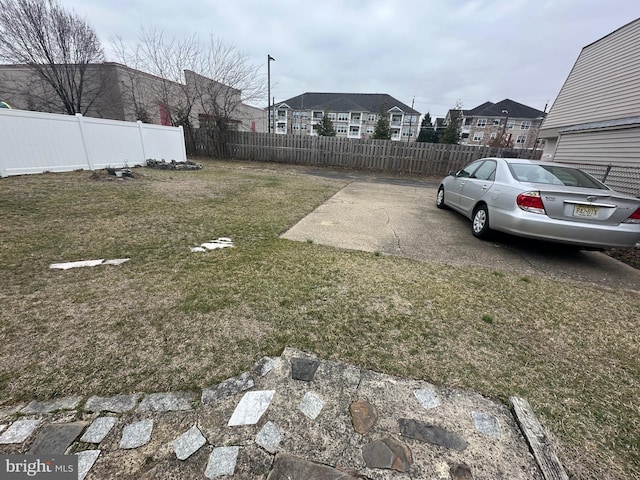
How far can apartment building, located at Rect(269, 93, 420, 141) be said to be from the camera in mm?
46094

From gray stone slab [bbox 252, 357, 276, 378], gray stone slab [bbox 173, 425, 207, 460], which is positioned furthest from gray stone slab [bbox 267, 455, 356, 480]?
gray stone slab [bbox 252, 357, 276, 378]

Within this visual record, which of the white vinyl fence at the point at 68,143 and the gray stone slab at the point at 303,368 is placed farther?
the white vinyl fence at the point at 68,143

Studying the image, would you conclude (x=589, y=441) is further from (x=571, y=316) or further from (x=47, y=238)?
(x=47, y=238)

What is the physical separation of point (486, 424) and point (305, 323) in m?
1.24

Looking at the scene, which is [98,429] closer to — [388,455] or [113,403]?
[113,403]

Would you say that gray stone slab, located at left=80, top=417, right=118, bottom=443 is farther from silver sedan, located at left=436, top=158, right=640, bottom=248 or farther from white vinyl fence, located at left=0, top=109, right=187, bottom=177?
white vinyl fence, located at left=0, top=109, right=187, bottom=177

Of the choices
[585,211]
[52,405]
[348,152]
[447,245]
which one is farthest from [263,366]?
[348,152]

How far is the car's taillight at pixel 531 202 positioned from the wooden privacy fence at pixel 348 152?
11.4 meters

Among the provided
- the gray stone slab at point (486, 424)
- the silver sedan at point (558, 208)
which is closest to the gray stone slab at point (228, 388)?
the gray stone slab at point (486, 424)

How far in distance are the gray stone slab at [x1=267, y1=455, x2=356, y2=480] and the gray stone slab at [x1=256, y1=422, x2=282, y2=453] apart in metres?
0.06

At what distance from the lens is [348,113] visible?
151 feet

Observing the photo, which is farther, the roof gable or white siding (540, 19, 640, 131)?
the roof gable

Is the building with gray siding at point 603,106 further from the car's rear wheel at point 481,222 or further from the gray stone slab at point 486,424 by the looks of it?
the gray stone slab at point 486,424

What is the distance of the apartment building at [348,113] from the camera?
46.1 m
